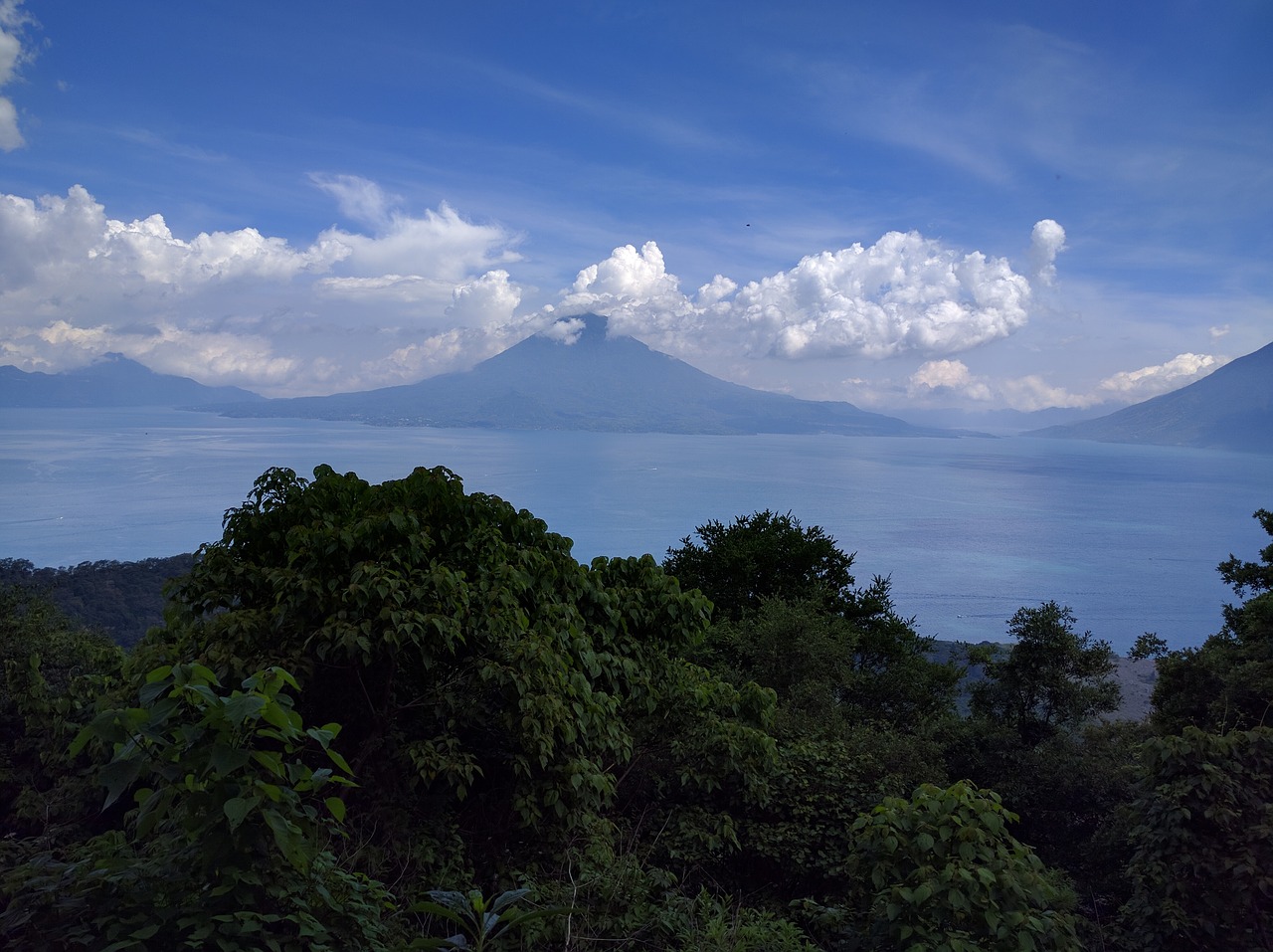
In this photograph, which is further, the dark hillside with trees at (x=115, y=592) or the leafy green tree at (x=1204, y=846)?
the dark hillside with trees at (x=115, y=592)

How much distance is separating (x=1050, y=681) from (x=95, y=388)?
198441 millimetres

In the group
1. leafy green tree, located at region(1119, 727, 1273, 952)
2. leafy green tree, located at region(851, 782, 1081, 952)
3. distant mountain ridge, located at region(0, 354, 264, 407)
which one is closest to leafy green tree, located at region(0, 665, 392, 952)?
leafy green tree, located at region(851, 782, 1081, 952)

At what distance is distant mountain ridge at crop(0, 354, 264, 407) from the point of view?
145 metres

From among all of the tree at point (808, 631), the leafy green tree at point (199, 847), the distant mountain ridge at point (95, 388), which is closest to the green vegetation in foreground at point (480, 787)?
the leafy green tree at point (199, 847)

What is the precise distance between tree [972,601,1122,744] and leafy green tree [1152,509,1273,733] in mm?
1057

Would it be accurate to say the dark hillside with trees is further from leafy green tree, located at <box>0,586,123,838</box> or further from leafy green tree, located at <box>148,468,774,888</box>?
leafy green tree, located at <box>148,468,774,888</box>

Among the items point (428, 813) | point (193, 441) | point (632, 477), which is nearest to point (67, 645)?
point (428, 813)

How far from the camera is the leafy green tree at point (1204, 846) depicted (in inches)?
158

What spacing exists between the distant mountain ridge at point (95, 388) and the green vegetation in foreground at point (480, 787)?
6763 inches

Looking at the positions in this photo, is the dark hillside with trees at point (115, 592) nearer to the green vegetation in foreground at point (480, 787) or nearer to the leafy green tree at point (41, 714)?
the leafy green tree at point (41, 714)

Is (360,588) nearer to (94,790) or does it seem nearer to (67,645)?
(94,790)

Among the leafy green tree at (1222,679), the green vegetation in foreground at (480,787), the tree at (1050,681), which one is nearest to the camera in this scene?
the green vegetation in foreground at (480,787)

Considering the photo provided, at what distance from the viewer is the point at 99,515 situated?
6512 cm

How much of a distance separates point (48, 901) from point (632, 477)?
329ft
